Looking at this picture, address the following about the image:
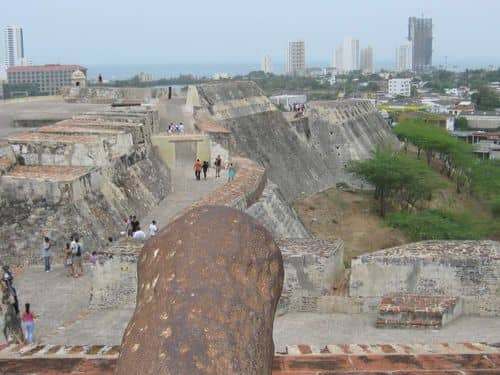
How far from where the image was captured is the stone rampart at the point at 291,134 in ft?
88.5

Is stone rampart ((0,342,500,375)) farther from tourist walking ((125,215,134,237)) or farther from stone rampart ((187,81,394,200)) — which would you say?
stone rampart ((187,81,394,200))

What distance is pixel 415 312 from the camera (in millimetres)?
8672

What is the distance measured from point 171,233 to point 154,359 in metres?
0.74

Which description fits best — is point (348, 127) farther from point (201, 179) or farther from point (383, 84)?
point (383, 84)

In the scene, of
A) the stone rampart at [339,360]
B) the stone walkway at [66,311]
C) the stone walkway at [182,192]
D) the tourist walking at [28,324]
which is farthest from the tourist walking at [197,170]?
the stone rampart at [339,360]

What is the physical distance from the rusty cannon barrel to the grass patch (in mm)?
17803

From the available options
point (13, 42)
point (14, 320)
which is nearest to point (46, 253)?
point (14, 320)

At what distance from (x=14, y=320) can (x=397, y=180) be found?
20.7 m

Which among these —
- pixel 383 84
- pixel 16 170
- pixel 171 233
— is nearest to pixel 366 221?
pixel 16 170

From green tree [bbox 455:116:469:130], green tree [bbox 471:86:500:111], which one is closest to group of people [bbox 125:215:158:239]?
green tree [bbox 455:116:469:130]

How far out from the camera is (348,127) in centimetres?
3562

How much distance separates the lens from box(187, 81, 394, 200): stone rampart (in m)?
27.0

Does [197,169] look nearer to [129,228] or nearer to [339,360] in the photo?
[129,228]

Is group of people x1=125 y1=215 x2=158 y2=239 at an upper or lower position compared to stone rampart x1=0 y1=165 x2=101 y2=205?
lower
